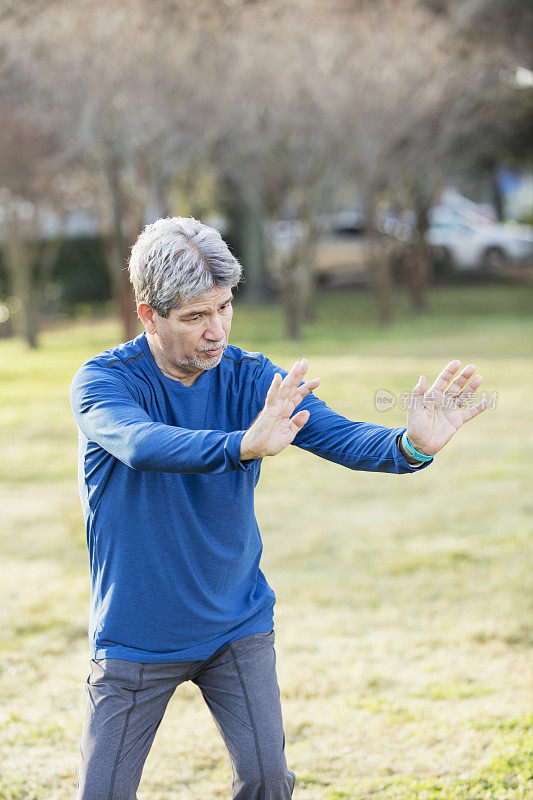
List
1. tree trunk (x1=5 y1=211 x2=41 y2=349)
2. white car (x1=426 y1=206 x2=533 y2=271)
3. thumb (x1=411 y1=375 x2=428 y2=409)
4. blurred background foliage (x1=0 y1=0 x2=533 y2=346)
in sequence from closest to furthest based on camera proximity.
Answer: thumb (x1=411 y1=375 x2=428 y2=409), blurred background foliage (x1=0 y1=0 x2=533 y2=346), tree trunk (x1=5 y1=211 x2=41 y2=349), white car (x1=426 y1=206 x2=533 y2=271)

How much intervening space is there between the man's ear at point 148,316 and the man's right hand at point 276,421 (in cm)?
48

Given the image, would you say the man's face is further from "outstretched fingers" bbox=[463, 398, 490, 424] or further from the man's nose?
"outstretched fingers" bbox=[463, 398, 490, 424]

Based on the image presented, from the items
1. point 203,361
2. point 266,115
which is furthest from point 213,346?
point 266,115

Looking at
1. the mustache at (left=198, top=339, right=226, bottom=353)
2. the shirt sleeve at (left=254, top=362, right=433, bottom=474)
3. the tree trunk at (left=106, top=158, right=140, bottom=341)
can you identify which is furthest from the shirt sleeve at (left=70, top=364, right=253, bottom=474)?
the tree trunk at (left=106, top=158, right=140, bottom=341)

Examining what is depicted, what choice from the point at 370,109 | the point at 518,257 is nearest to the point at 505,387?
the point at 370,109

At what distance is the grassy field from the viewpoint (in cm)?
432

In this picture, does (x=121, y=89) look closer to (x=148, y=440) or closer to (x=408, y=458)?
(x=408, y=458)

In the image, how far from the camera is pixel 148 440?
229 cm

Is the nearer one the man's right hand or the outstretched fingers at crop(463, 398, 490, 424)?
the man's right hand

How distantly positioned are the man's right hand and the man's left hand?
1.35 ft

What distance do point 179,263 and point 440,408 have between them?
81 cm

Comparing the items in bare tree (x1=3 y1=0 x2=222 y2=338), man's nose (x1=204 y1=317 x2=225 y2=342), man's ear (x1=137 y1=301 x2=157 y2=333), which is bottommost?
man's nose (x1=204 y1=317 x2=225 y2=342)

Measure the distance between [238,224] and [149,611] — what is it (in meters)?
25.9

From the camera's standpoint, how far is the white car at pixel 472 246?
30094 mm
